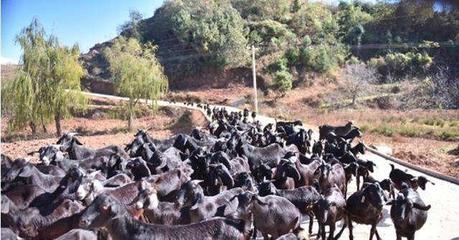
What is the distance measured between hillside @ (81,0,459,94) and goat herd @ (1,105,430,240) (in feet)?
99.4

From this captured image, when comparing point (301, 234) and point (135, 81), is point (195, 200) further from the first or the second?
point (135, 81)

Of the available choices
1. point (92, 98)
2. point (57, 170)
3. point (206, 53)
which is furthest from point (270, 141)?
point (206, 53)

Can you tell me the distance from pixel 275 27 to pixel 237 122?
32.0 m

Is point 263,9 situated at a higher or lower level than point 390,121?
higher

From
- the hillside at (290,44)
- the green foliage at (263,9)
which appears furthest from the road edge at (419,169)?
the green foliage at (263,9)

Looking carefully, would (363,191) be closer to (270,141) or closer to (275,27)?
(270,141)

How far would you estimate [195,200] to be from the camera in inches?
295

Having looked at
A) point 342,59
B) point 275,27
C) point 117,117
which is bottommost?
point 117,117

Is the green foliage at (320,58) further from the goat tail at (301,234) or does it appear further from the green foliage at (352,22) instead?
the goat tail at (301,234)

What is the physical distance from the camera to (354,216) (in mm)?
8320

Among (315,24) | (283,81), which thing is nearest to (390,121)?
(283,81)

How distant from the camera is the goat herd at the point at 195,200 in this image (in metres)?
6.09

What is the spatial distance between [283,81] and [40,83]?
2053 centimetres

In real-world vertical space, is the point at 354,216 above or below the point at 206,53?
below
